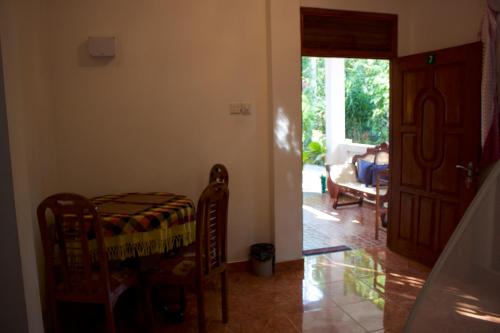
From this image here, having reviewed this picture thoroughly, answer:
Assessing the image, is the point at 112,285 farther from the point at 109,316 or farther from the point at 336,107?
the point at 336,107

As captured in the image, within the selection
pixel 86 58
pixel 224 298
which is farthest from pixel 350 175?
pixel 86 58

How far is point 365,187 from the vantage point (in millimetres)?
5207

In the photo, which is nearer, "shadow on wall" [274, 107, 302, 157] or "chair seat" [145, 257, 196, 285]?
A: "chair seat" [145, 257, 196, 285]

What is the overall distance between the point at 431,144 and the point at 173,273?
8.08 ft

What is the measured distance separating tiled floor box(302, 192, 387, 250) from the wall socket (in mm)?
1665

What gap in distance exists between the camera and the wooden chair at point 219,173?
2.98m

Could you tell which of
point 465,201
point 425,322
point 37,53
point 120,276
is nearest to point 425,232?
point 465,201

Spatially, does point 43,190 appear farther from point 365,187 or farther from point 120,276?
point 365,187

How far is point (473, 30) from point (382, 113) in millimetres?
Result: 3895

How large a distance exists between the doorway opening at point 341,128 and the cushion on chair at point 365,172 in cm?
1

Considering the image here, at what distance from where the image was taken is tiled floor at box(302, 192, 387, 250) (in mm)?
4121

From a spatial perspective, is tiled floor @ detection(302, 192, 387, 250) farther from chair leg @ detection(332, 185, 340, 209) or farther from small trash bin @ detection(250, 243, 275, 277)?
small trash bin @ detection(250, 243, 275, 277)

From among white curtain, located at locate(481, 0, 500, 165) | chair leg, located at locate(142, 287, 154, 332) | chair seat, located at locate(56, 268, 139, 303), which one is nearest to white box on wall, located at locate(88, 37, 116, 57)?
chair seat, located at locate(56, 268, 139, 303)

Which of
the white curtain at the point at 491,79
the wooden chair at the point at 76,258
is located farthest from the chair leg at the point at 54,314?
the white curtain at the point at 491,79
